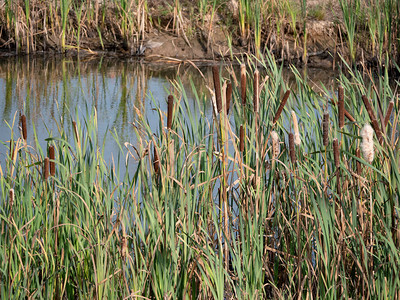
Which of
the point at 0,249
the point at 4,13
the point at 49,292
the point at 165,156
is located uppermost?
the point at 4,13

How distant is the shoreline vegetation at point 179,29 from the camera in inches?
262

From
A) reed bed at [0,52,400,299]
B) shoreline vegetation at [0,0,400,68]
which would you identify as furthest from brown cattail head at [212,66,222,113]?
shoreline vegetation at [0,0,400,68]

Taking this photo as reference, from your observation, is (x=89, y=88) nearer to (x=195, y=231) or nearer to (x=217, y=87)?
(x=195, y=231)

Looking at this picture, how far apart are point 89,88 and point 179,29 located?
2044 mm

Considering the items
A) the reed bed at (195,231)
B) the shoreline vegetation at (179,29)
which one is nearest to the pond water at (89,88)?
the shoreline vegetation at (179,29)

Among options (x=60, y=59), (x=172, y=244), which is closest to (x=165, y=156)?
(x=172, y=244)

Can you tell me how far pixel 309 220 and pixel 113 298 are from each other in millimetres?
622

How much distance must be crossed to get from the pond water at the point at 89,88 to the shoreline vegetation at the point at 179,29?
312 mm

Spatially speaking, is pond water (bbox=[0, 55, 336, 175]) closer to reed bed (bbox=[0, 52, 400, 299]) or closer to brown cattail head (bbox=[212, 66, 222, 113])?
reed bed (bbox=[0, 52, 400, 299])

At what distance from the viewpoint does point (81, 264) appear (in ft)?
6.11

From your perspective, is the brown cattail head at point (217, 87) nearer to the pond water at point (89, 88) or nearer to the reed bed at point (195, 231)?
the reed bed at point (195, 231)

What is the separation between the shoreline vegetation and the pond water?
0.31 m

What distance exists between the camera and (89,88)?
529 cm

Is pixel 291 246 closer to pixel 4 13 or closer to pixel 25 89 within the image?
pixel 25 89
